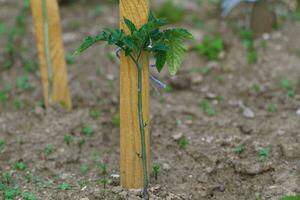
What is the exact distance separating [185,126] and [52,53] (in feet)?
2.85

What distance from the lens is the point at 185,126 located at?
3631 millimetres

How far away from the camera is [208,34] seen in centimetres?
455

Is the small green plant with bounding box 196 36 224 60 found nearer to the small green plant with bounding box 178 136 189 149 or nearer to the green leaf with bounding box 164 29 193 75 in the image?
the small green plant with bounding box 178 136 189 149

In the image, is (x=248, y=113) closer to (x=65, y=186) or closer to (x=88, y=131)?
(x=88, y=131)

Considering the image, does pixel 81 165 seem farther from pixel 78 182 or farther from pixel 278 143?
pixel 278 143

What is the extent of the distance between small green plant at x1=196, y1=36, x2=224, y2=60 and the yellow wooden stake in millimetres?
1046

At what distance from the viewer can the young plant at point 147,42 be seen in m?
2.63

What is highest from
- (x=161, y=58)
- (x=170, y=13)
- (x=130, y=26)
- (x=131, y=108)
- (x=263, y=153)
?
(x=170, y=13)

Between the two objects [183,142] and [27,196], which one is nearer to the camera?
[27,196]

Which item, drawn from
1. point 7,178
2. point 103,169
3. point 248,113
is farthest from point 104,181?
point 248,113

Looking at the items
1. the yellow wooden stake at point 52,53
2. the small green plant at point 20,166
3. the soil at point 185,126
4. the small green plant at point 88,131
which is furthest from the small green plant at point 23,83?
the small green plant at point 20,166

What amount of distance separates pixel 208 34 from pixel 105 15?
85 cm

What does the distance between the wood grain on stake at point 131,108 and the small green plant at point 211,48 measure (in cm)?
156

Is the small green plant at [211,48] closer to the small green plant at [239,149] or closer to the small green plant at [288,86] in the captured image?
the small green plant at [288,86]
